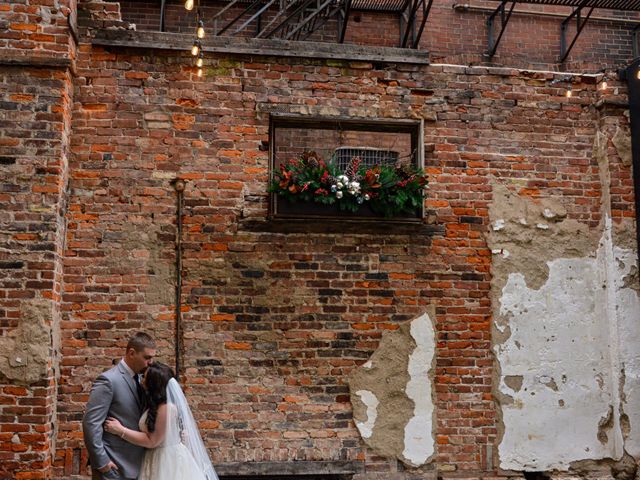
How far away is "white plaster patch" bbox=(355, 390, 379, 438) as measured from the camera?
19.3ft

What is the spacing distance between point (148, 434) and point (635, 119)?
5264 mm

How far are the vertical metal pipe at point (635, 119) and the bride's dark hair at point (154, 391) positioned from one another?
4.59 m

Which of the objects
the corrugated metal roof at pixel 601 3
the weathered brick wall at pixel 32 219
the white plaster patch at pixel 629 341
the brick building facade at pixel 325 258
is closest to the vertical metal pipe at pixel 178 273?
the brick building facade at pixel 325 258

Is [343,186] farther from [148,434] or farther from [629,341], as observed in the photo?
[629,341]

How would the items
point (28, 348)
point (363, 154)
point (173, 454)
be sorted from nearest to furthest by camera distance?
point (173, 454) → point (28, 348) → point (363, 154)

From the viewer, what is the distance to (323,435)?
584 centimetres

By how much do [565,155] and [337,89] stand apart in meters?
2.32

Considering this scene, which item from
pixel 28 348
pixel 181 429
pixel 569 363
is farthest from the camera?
pixel 569 363

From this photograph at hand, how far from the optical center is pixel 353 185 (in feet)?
19.2

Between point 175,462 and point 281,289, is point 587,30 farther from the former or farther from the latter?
point 175,462

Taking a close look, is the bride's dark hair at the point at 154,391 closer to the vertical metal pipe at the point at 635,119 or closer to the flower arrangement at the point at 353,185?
the flower arrangement at the point at 353,185

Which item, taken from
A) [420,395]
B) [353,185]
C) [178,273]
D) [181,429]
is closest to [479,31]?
[353,185]

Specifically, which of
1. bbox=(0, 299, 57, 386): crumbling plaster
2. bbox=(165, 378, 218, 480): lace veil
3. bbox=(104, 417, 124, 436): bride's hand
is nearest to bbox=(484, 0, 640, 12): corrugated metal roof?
bbox=(165, 378, 218, 480): lace veil

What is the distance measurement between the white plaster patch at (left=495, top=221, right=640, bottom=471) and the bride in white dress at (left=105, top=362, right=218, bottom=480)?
3.00 metres
